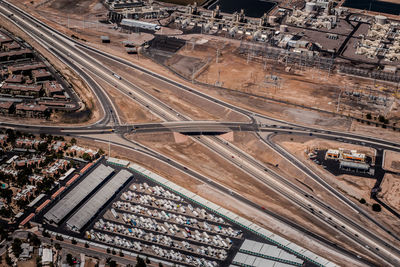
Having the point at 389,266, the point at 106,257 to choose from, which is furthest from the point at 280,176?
the point at 106,257

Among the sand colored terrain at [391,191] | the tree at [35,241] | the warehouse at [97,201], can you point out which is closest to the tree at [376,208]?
the sand colored terrain at [391,191]

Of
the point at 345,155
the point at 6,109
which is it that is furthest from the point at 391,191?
the point at 6,109

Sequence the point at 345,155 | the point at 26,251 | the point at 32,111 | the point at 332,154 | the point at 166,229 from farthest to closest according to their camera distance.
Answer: the point at 32,111
the point at 332,154
the point at 345,155
the point at 166,229
the point at 26,251

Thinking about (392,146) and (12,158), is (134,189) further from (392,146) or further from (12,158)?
(392,146)

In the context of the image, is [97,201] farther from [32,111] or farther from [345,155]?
[345,155]

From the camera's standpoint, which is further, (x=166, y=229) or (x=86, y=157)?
(x=86, y=157)

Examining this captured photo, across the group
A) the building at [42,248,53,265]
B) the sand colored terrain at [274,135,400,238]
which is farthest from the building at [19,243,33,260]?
the sand colored terrain at [274,135,400,238]
